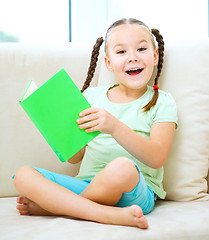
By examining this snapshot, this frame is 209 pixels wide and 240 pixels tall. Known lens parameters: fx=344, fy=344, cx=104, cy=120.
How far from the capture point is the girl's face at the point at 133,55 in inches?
44.2

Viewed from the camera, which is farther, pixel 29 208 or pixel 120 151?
pixel 120 151

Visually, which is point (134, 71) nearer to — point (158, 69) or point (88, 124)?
point (158, 69)

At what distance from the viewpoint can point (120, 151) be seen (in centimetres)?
110

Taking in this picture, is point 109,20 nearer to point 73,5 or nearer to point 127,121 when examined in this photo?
point 73,5

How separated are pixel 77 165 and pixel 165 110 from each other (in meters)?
0.41

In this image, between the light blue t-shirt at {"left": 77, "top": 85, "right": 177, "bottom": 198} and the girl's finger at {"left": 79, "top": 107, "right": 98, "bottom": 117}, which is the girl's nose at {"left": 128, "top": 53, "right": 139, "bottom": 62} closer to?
the light blue t-shirt at {"left": 77, "top": 85, "right": 177, "bottom": 198}

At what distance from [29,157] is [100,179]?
48cm

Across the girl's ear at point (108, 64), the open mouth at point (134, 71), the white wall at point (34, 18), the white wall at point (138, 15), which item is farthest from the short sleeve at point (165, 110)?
the white wall at point (34, 18)

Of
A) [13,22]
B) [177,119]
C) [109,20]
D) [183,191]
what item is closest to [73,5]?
[109,20]

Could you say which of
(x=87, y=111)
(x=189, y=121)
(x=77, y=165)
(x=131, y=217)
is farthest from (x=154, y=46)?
(x=131, y=217)

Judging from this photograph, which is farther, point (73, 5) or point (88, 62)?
point (73, 5)

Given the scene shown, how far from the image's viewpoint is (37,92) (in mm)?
870

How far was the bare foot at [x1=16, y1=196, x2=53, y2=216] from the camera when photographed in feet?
3.12

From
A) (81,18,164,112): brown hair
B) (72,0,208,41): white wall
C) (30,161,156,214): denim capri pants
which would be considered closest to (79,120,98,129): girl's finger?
(30,161,156,214): denim capri pants
